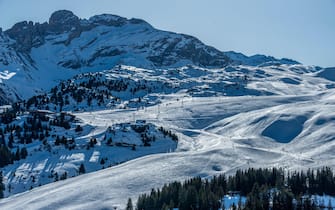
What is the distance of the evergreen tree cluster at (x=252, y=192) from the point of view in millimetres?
89575

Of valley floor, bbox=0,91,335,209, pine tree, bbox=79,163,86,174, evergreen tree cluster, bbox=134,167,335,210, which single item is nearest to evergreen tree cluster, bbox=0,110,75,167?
valley floor, bbox=0,91,335,209

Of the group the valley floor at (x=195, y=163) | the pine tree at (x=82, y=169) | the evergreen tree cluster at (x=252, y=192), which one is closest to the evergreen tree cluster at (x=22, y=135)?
the valley floor at (x=195, y=163)

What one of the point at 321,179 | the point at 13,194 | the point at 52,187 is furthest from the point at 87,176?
the point at 321,179

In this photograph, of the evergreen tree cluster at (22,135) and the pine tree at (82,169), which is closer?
the pine tree at (82,169)

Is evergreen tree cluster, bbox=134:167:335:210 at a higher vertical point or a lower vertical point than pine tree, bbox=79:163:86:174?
higher

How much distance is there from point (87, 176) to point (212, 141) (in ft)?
217

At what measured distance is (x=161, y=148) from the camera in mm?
174750

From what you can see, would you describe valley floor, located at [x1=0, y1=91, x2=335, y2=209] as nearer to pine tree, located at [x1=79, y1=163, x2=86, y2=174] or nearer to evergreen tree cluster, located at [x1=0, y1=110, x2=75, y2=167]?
pine tree, located at [x1=79, y1=163, x2=86, y2=174]

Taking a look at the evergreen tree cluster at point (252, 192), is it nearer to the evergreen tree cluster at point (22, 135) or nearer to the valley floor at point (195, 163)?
the valley floor at point (195, 163)

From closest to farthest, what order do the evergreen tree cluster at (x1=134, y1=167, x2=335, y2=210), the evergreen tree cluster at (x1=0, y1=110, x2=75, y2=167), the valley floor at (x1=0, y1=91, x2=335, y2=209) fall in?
the evergreen tree cluster at (x1=134, y1=167, x2=335, y2=210), the valley floor at (x1=0, y1=91, x2=335, y2=209), the evergreen tree cluster at (x1=0, y1=110, x2=75, y2=167)

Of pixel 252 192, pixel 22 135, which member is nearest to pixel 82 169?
pixel 22 135

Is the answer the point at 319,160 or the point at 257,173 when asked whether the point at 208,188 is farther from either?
the point at 319,160

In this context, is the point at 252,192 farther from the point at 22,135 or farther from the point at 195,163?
the point at 22,135

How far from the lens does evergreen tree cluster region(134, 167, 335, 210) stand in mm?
89575
